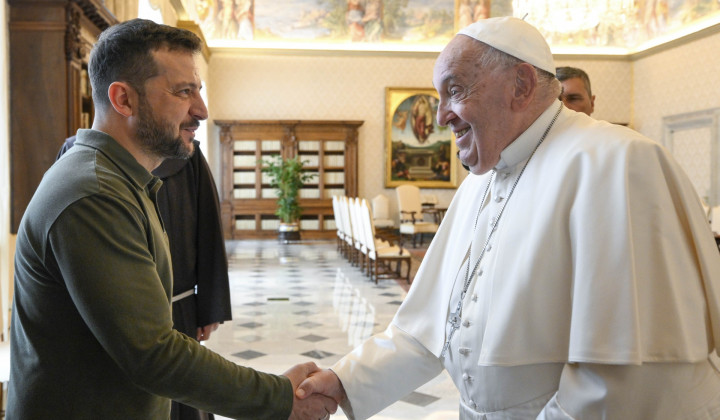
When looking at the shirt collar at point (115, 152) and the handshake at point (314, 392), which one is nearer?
the shirt collar at point (115, 152)

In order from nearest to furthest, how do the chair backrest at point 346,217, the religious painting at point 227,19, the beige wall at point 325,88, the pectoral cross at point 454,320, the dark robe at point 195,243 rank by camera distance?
1. the pectoral cross at point 454,320
2. the dark robe at point 195,243
3. the chair backrest at point 346,217
4. the religious painting at point 227,19
5. the beige wall at point 325,88

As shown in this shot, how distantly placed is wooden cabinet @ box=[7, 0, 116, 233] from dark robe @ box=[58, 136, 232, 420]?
7.07 feet

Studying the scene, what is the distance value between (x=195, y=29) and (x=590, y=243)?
491 inches

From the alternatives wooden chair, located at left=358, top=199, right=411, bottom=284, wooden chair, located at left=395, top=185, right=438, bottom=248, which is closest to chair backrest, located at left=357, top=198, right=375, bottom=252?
wooden chair, located at left=358, top=199, right=411, bottom=284

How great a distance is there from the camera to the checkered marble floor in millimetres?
4825

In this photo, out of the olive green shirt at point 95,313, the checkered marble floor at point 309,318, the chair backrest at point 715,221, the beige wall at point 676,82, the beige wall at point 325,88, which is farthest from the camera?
the beige wall at point 325,88

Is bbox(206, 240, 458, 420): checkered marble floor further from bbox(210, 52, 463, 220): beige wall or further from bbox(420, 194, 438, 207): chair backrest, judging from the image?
bbox(210, 52, 463, 220): beige wall

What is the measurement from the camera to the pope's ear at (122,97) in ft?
5.40

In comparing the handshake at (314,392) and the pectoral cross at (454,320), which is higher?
the pectoral cross at (454,320)

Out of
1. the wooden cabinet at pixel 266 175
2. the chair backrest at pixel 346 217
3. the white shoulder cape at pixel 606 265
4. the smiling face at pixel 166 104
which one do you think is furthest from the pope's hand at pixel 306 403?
the wooden cabinet at pixel 266 175

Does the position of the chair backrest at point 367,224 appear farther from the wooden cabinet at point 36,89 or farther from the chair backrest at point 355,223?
the wooden cabinet at point 36,89

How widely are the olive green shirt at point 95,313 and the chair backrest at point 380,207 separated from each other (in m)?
15.4

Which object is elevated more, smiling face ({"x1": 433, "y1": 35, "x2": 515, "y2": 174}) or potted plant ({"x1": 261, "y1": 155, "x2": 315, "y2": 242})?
smiling face ({"x1": 433, "y1": 35, "x2": 515, "y2": 174})

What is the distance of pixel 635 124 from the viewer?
18797 millimetres
